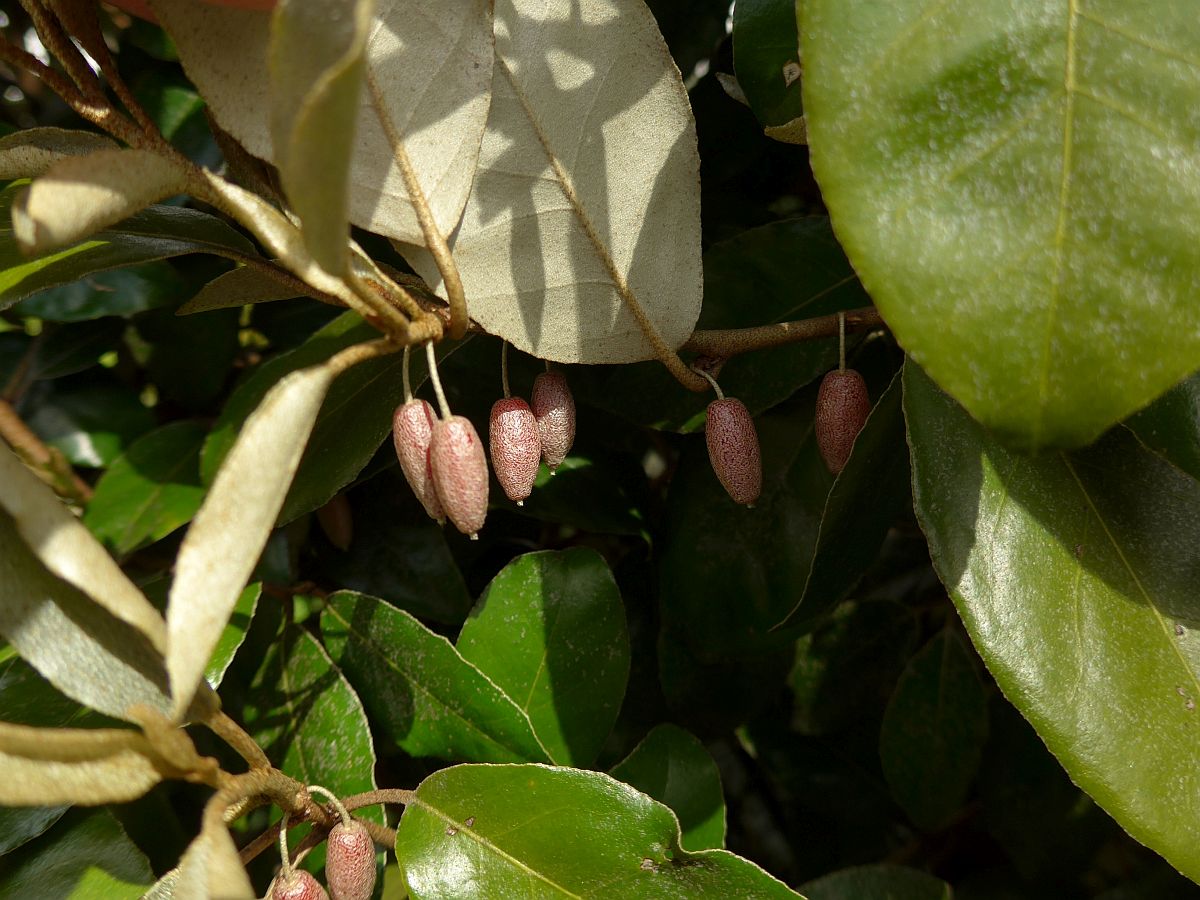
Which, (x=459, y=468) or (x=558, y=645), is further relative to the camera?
(x=558, y=645)

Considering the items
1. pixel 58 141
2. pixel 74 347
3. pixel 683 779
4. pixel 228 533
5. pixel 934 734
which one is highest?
pixel 58 141

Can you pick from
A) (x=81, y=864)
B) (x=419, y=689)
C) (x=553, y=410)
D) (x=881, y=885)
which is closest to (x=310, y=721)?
(x=419, y=689)

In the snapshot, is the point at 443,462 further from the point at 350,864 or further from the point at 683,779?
the point at 683,779

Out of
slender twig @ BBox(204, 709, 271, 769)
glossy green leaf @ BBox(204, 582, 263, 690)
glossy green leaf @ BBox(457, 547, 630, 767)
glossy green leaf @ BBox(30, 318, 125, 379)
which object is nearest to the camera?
slender twig @ BBox(204, 709, 271, 769)

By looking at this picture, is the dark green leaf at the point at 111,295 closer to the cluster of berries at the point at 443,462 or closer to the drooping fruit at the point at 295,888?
the cluster of berries at the point at 443,462

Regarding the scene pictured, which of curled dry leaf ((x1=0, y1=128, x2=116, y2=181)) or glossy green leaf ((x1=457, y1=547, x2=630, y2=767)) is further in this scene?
glossy green leaf ((x1=457, y1=547, x2=630, y2=767))

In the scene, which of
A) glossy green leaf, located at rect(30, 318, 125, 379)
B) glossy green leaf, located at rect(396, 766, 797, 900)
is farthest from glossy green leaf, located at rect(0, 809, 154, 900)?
glossy green leaf, located at rect(30, 318, 125, 379)

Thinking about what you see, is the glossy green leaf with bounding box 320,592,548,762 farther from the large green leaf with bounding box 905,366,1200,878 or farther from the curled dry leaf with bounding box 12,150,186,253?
the curled dry leaf with bounding box 12,150,186,253
